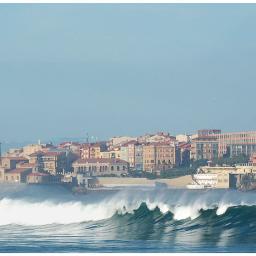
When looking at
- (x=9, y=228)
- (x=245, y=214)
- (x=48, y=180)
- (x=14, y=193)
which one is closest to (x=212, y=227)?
(x=245, y=214)

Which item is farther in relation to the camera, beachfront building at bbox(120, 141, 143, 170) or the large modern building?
the large modern building

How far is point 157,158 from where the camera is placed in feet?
107

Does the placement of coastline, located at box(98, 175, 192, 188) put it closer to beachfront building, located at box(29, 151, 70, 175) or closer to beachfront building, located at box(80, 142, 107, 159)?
beachfront building, located at box(29, 151, 70, 175)

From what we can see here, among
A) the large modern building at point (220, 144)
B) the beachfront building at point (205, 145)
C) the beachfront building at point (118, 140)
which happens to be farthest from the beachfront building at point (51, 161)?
the large modern building at point (220, 144)

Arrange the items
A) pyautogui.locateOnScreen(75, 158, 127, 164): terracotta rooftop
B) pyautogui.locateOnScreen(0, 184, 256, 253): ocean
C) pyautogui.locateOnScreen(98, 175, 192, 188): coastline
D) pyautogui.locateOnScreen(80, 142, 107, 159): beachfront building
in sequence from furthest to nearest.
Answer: pyautogui.locateOnScreen(80, 142, 107, 159): beachfront building, pyautogui.locateOnScreen(75, 158, 127, 164): terracotta rooftop, pyautogui.locateOnScreen(98, 175, 192, 188): coastline, pyautogui.locateOnScreen(0, 184, 256, 253): ocean

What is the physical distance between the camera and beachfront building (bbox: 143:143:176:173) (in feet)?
106

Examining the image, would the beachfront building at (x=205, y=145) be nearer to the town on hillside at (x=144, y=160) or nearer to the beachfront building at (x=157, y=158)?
the town on hillside at (x=144, y=160)

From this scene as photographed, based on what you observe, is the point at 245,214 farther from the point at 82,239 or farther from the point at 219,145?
the point at 219,145

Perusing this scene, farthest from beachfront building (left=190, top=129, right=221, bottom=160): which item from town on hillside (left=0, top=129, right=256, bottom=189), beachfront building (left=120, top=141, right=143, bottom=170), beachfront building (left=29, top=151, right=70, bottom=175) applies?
beachfront building (left=29, top=151, right=70, bottom=175)

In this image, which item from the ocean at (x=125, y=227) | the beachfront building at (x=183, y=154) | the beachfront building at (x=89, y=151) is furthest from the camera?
the beachfront building at (x=183, y=154)

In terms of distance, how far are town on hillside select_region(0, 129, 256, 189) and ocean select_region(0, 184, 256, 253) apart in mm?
8505

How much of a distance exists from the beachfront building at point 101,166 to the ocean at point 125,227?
9.25 metres

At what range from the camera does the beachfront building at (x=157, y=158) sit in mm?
32375

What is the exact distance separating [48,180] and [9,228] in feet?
39.9
